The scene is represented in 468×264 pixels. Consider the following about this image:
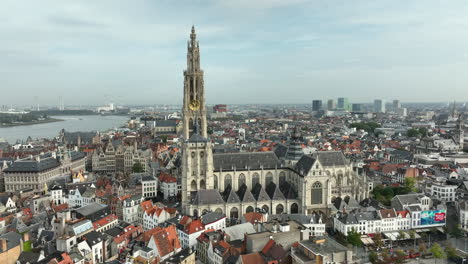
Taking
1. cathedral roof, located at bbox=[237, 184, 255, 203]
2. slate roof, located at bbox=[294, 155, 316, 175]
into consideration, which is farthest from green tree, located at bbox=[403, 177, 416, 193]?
cathedral roof, located at bbox=[237, 184, 255, 203]

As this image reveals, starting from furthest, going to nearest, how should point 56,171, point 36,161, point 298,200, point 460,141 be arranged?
point 460,141
point 56,171
point 36,161
point 298,200

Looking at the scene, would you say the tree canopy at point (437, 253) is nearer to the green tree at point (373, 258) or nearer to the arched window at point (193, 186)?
the green tree at point (373, 258)

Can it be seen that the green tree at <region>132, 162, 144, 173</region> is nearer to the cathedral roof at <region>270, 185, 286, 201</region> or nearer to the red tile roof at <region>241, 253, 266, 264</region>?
the cathedral roof at <region>270, 185, 286, 201</region>

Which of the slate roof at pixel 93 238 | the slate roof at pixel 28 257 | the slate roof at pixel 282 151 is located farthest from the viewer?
the slate roof at pixel 282 151

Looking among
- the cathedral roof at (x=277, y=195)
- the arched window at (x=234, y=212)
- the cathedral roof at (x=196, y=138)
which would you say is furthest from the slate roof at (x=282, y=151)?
the cathedral roof at (x=196, y=138)

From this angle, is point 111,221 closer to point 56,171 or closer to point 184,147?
point 184,147

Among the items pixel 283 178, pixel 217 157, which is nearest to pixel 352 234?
pixel 283 178
